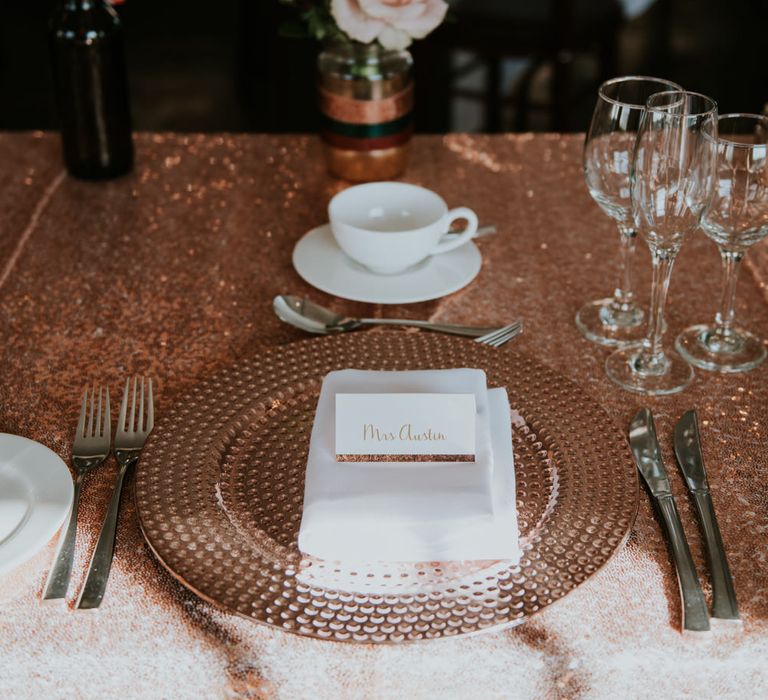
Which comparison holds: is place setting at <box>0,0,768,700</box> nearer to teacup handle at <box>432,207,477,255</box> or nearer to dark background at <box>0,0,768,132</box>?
teacup handle at <box>432,207,477,255</box>

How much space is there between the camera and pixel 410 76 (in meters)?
1.26

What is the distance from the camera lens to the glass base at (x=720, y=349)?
0.91 m

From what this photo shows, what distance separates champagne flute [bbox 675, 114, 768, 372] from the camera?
826mm

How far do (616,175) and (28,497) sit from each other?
1.92 ft

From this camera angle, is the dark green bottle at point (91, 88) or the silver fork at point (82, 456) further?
the dark green bottle at point (91, 88)

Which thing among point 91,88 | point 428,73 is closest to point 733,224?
point 91,88

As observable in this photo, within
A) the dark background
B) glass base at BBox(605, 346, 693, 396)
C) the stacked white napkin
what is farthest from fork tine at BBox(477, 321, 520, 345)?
the dark background

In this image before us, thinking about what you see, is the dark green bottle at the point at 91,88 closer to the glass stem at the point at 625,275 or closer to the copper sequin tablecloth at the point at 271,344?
the copper sequin tablecloth at the point at 271,344

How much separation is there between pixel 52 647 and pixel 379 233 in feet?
1.80

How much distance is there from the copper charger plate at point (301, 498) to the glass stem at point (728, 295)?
0.21 metres

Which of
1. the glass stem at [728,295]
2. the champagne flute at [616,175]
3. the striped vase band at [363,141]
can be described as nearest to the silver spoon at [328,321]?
the champagne flute at [616,175]

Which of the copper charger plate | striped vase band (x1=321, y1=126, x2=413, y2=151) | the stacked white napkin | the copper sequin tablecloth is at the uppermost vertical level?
the stacked white napkin

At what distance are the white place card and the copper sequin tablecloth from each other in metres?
0.13

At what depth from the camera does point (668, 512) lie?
72 cm
